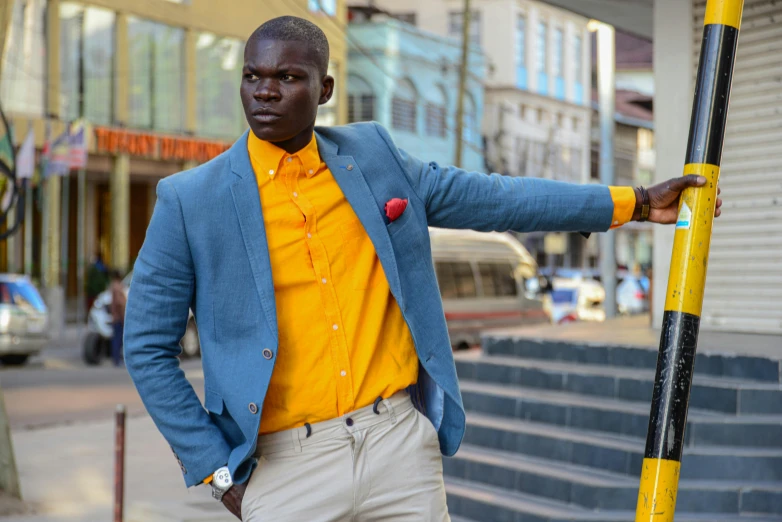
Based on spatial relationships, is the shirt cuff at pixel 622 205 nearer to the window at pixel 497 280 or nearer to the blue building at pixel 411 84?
the window at pixel 497 280

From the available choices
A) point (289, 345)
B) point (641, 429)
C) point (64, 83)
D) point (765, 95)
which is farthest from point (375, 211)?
point (64, 83)

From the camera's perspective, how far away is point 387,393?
259cm

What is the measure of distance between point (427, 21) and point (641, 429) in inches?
1702

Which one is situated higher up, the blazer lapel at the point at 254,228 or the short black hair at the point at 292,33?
the short black hair at the point at 292,33

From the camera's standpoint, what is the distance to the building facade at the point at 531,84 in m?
47.4

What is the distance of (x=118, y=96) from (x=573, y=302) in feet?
39.6

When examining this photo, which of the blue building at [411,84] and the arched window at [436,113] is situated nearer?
the blue building at [411,84]

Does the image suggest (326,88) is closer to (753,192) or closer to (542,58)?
(753,192)

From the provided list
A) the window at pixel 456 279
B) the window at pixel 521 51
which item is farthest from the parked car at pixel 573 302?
the window at pixel 521 51

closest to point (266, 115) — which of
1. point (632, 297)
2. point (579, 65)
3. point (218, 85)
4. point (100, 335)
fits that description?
point (100, 335)

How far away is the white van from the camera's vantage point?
55.6ft

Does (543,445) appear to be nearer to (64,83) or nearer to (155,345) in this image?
(155,345)

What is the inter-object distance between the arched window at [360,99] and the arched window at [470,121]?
20.5ft

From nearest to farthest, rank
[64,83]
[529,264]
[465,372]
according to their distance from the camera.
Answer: [465,372], [529,264], [64,83]
